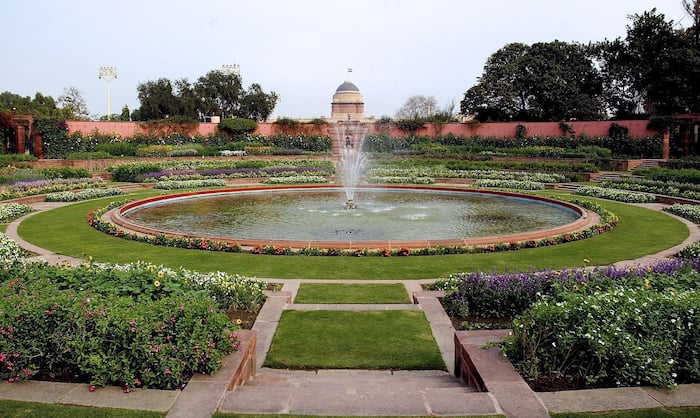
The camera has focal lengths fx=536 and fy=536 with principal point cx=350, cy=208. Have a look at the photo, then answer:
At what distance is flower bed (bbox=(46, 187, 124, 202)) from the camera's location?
679 inches

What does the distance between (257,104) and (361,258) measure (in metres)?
41.9

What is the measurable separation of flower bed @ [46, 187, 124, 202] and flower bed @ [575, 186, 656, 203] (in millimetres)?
16784

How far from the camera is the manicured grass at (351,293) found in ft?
22.7

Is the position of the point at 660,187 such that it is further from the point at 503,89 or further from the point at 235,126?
the point at 235,126

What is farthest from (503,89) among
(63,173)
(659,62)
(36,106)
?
(36,106)

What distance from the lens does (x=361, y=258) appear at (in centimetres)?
949

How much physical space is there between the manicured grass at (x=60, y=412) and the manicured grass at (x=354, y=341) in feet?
5.66

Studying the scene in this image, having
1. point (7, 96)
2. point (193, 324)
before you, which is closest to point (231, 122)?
point (193, 324)

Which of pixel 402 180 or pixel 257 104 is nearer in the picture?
pixel 402 180

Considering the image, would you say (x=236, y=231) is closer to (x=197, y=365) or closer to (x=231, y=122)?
(x=197, y=365)

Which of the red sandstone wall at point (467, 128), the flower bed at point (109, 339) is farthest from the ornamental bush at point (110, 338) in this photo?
the red sandstone wall at point (467, 128)

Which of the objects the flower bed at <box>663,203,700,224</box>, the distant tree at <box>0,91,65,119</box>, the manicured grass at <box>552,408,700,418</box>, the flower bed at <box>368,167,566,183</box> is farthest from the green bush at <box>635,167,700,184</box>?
the distant tree at <box>0,91,65,119</box>

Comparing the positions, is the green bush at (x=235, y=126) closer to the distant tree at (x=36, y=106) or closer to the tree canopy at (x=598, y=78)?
the distant tree at (x=36, y=106)

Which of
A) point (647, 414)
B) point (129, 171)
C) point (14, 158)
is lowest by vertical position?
point (647, 414)
